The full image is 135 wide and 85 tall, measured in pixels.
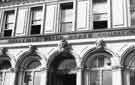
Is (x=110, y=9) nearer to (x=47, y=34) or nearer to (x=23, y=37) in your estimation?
(x=47, y=34)

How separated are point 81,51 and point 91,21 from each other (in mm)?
2555

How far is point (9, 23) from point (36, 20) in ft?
8.70

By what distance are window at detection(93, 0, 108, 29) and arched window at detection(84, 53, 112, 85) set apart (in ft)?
7.90

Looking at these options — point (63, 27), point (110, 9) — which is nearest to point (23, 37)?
point (63, 27)

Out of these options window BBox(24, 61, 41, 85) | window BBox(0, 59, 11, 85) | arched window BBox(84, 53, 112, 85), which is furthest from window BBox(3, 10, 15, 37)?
arched window BBox(84, 53, 112, 85)

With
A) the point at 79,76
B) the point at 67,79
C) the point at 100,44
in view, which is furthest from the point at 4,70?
the point at 100,44

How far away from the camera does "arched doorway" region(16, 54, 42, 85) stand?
2039cm

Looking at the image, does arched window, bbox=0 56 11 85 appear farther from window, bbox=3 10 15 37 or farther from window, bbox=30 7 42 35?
window, bbox=30 7 42 35

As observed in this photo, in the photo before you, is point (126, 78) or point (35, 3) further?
point (35, 3)

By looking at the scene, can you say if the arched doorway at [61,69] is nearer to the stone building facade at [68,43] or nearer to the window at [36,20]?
the stone building facade at [68,43]

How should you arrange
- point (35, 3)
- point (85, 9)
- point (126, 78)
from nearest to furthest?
point (126, 78), point (85, 9), point (35, 3)

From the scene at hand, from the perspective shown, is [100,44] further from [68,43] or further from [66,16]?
[66,16]

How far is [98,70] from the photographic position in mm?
18906

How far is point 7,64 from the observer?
21562 mm
